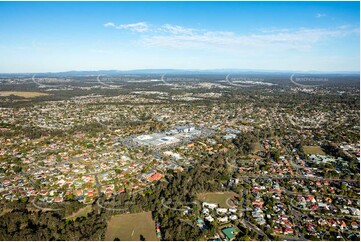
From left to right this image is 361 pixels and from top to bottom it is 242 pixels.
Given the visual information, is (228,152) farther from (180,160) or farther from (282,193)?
(282,193)

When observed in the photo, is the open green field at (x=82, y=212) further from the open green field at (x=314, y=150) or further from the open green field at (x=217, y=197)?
the open green field at (x=314, y=150)

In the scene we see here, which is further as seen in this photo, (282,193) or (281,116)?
(281,116)

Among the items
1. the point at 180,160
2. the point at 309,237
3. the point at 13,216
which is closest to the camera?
the point at 309,237

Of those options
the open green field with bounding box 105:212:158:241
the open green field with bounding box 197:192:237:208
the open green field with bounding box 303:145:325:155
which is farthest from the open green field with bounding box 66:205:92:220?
the open green field with bounding box 303:145:325:155

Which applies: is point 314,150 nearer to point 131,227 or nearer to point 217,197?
point 217,197

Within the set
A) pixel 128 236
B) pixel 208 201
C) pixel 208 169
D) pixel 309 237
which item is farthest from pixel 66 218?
pixel 309 237

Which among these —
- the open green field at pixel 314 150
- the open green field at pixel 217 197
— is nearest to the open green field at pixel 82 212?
the open green field at pixel 217 197

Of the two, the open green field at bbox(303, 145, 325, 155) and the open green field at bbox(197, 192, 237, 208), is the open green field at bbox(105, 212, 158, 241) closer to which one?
the open green field at bbox(197, 192, 237, 208)
